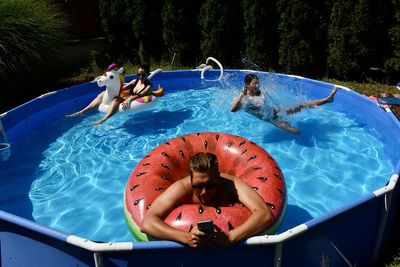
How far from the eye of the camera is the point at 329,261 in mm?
3418

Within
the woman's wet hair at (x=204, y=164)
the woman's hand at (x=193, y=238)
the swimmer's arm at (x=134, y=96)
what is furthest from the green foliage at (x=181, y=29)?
the woman's hand at (x=193, y=238)

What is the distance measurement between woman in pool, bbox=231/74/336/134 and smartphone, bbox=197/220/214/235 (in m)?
3.74

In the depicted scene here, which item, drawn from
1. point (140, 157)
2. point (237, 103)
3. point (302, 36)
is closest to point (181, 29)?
point (302, 36)

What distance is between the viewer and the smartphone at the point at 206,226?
2.82m

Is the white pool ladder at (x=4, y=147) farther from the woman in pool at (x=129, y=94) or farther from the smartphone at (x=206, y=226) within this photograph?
the smartphone at (x=206, y=226)

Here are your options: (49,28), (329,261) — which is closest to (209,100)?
(49,28)

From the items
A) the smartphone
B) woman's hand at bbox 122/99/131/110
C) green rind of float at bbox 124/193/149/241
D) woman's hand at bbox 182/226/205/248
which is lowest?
woman's hand at bbox 122/99/131/110

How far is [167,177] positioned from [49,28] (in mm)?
6493

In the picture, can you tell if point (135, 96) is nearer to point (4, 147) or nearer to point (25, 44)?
point (4, 147)

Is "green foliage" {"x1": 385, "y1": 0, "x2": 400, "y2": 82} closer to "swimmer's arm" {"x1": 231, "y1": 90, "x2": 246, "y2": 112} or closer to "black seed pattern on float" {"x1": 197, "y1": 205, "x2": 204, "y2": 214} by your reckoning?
"swimmer's arm" {"x1": 231, "y1": 90, "x2": 246, "y2": 112}

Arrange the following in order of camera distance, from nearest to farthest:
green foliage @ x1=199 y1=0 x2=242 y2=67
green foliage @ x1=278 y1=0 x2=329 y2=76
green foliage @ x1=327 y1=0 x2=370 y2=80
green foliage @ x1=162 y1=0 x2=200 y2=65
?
1. green foliage @ x1=327 y1=0 x2=370 y2=80
2. green foliage @ x1=278 y1=0 x2=329 y2=76
3. green foliage @ x1=199 y1=0 x2=242 y2=67
4. green foliage @ x1=162 y1=0 x2=200 y2=65

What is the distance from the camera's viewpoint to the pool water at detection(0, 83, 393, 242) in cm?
494

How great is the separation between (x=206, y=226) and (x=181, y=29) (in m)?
8.29

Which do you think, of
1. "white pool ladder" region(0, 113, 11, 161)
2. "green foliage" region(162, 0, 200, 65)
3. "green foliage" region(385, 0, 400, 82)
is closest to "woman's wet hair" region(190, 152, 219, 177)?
"white pool ladder" region(0, 113, 11, 161)
